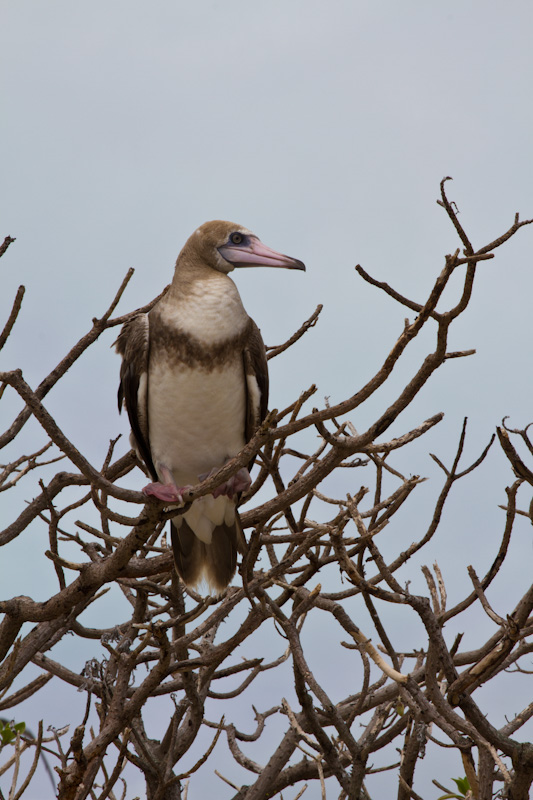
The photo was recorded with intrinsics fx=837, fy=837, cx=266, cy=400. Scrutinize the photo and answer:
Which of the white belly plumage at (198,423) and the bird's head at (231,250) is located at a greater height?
the bird's head at (231,250)

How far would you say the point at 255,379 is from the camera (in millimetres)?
5773

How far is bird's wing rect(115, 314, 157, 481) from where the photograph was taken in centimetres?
575

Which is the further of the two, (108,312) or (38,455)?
(38,455)

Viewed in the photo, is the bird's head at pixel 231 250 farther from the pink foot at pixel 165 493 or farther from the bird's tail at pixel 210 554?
the pink foot at pixel 165 493

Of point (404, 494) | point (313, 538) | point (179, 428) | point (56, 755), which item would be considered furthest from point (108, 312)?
point (56, 755)

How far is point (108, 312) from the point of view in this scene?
5031 millimetres

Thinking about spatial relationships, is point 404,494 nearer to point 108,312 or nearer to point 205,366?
point 205,366

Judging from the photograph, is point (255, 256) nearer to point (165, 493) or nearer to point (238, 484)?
point (238, 484)

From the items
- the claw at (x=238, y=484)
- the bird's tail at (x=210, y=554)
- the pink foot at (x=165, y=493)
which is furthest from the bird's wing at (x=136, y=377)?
the pink foot at (x=165, y=493)

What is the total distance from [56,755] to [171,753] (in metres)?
0.73

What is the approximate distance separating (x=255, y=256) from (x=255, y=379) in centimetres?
96

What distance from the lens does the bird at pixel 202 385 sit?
550 centimetres

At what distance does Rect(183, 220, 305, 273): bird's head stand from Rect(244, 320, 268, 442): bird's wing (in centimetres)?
52

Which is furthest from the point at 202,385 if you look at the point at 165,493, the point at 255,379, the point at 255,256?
the point at 255,256
